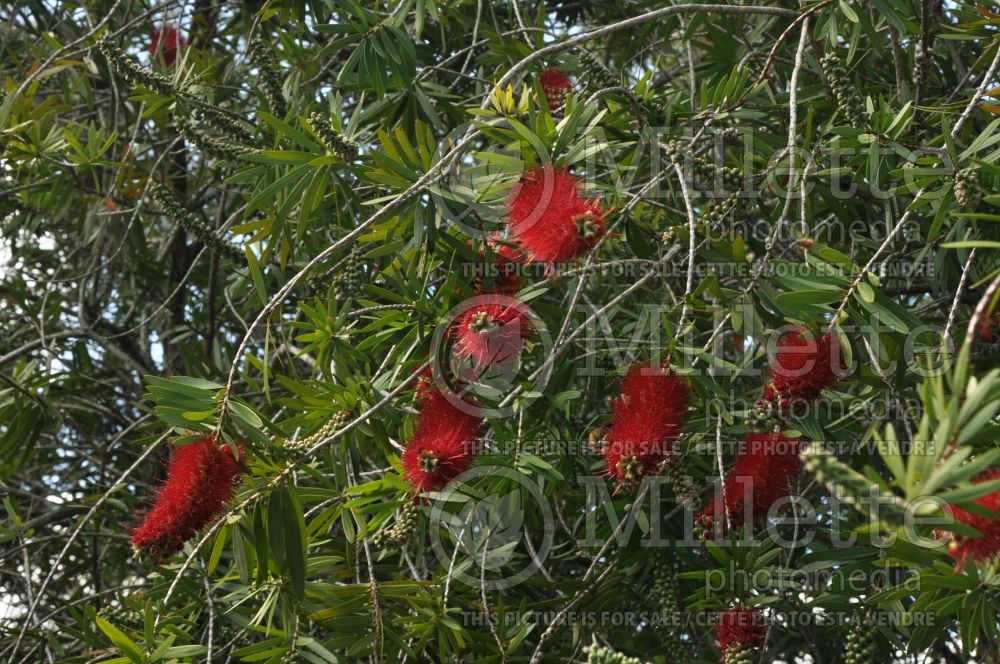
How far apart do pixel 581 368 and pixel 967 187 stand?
1013mm

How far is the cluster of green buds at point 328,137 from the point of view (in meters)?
2.23

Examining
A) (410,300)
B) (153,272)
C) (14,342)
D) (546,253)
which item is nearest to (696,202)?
(410,300)

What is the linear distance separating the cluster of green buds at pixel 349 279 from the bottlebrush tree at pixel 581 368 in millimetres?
13

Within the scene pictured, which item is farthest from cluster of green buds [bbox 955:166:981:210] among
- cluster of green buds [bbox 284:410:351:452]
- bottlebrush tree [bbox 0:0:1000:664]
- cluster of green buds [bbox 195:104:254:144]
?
cluster of green buds [bbox 195:104:254:144]

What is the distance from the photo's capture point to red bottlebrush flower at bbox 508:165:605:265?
181cm

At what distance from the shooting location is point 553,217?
6.07ft

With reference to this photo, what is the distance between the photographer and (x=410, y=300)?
89.7 inches

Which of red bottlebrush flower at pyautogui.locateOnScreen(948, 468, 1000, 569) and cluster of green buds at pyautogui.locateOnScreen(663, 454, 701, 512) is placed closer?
red bottlebrush flower at pyautogui.locateOnScreen(948, 468, 1000, 569)

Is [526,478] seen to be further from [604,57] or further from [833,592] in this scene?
[604,57]

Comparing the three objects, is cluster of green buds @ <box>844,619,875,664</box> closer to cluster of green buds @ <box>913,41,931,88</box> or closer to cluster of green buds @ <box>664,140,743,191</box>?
cluster of green buds @ <box>664,140,743,191</box>

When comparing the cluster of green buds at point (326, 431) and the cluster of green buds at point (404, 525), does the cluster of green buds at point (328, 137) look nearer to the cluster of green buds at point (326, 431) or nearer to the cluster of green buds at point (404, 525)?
the cluster of green buds at point (326, 431)

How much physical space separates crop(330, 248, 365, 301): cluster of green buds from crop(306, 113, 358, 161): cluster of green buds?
0.34 m

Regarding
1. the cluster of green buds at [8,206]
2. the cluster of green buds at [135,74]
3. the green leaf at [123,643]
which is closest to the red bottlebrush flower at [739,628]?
the green leaf at [123,643]

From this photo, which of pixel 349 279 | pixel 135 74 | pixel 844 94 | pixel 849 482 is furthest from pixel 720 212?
pixel 135 74
